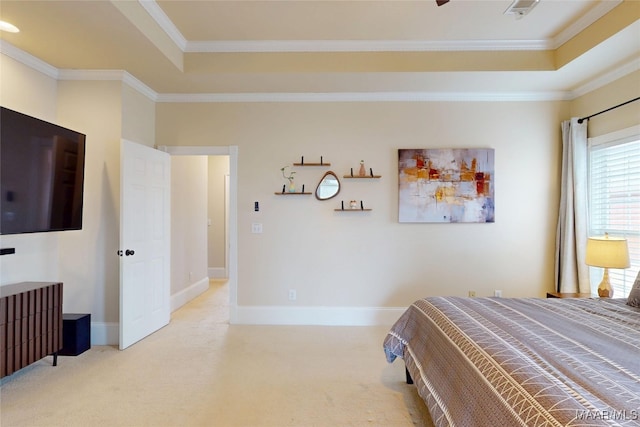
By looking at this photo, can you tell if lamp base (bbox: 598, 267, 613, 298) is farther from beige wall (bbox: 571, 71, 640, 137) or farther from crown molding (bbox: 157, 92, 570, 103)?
crown molding (bbox: 157, 92, 570, 103)

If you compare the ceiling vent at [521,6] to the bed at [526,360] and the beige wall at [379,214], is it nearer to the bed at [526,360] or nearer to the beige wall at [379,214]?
the beige wall at [379,214]

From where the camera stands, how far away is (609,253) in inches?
104

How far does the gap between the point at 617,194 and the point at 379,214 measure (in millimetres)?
2327

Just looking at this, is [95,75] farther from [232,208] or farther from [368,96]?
[368,96]

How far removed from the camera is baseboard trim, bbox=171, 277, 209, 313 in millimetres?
4289

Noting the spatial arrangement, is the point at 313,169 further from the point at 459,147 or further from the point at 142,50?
the point at 142,50

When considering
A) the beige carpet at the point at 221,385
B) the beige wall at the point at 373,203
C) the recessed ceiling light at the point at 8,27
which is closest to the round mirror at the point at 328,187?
the beige wall at the point at 373,203

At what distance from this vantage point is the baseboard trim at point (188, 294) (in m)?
4.29

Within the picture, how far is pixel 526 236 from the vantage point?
3709 millimetres

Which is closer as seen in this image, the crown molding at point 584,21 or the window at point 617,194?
the crown molding at point 584,21

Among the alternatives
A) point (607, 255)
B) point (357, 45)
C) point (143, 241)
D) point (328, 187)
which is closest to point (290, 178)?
point (328, 187)

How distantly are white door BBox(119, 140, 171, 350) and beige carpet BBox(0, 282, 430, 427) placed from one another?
0.25 m

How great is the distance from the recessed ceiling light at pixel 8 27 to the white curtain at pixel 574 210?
5219 millimetres

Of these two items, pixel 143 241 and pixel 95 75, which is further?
pixel 143 241
